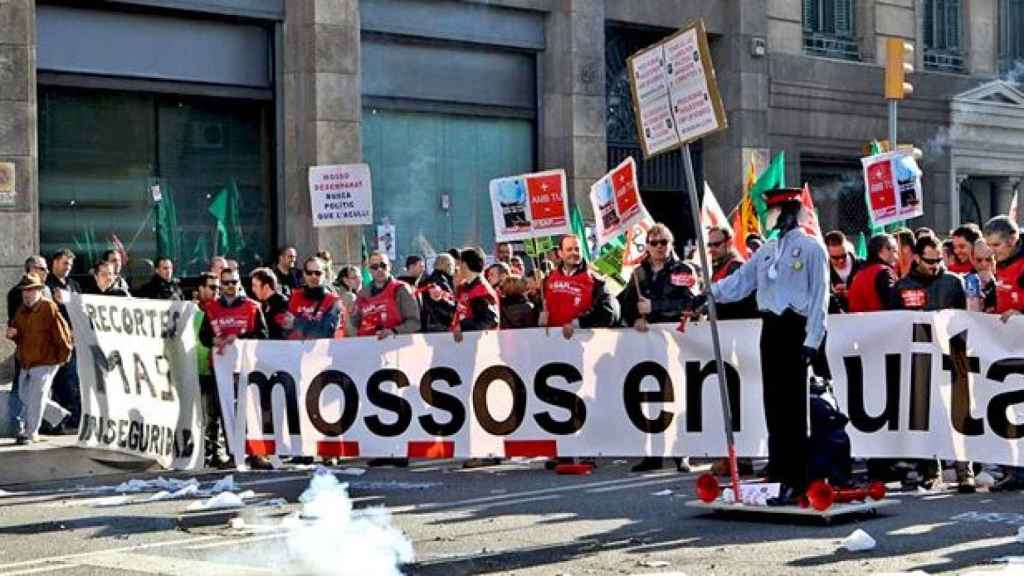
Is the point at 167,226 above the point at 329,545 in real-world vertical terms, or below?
above

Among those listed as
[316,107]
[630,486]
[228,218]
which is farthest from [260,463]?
[316,107]

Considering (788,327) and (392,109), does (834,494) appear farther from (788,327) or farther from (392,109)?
(392,109)

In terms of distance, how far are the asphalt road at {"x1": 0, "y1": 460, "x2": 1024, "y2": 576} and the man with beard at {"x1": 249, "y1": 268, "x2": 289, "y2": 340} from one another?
2522 mm

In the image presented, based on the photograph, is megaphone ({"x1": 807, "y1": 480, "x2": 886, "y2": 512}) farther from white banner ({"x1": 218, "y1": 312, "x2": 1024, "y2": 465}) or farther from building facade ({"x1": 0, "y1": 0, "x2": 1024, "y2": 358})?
building facade ({"x1": 0, "y1": 0, "x2": 1024, "y2": 358})

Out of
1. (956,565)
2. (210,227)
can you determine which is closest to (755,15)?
(210,227)

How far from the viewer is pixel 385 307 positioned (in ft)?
54.5

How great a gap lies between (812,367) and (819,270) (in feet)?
2.50

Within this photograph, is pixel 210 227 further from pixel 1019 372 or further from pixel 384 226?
pixel 1019 372

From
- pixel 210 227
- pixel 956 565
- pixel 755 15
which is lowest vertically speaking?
pixel 956 565

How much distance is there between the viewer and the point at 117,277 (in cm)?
1869

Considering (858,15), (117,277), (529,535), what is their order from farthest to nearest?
(858,15) → (117,277) → (529,535)

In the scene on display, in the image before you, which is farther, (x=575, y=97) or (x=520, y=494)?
(x=575, y=97)

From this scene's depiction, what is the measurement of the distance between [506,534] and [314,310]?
580 centimetres

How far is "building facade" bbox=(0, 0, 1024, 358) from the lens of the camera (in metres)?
20.2
